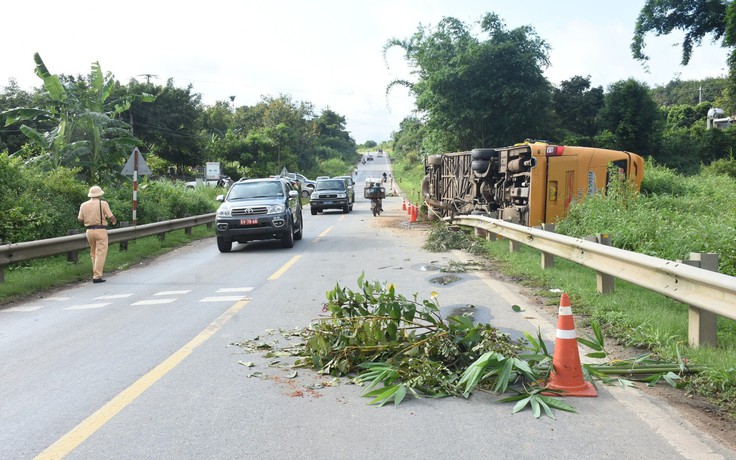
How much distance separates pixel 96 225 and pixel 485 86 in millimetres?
25800

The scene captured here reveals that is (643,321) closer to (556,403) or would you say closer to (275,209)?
(556,403)

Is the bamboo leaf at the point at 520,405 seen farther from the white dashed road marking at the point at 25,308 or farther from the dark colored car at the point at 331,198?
the dark colored car at the point at 331,198

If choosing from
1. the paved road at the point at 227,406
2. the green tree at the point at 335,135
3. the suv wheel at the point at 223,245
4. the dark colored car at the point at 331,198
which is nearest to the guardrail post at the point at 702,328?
the paved road at the point at 227,406

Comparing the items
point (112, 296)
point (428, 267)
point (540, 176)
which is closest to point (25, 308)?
point (112, 296)

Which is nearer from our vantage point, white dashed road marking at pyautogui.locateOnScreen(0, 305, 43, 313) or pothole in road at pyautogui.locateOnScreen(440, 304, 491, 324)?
pothole in road at pyautogui.locateOnScreen(440, 304, 491, 324)

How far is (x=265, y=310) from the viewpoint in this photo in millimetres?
8195

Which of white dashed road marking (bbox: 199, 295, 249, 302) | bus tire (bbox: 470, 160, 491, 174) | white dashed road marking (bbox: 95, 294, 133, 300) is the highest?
bus tire (bbox: 470, 160, 491, 174)

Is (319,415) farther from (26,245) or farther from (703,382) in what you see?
(26,245)

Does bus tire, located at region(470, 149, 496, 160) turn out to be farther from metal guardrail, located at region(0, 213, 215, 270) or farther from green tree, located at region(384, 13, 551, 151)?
green tree, located at region(384, 13, 551, 151)

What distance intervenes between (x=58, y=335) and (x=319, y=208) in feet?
83.4

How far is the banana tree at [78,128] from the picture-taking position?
19922mm

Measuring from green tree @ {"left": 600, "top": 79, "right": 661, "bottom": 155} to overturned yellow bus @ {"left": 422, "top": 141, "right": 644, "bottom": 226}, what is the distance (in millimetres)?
22296

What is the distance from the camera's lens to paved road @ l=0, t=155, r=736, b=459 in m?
3.89

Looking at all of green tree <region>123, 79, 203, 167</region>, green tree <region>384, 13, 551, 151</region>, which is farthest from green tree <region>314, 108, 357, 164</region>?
green tree <region>384, 13, 551, 151</region>
